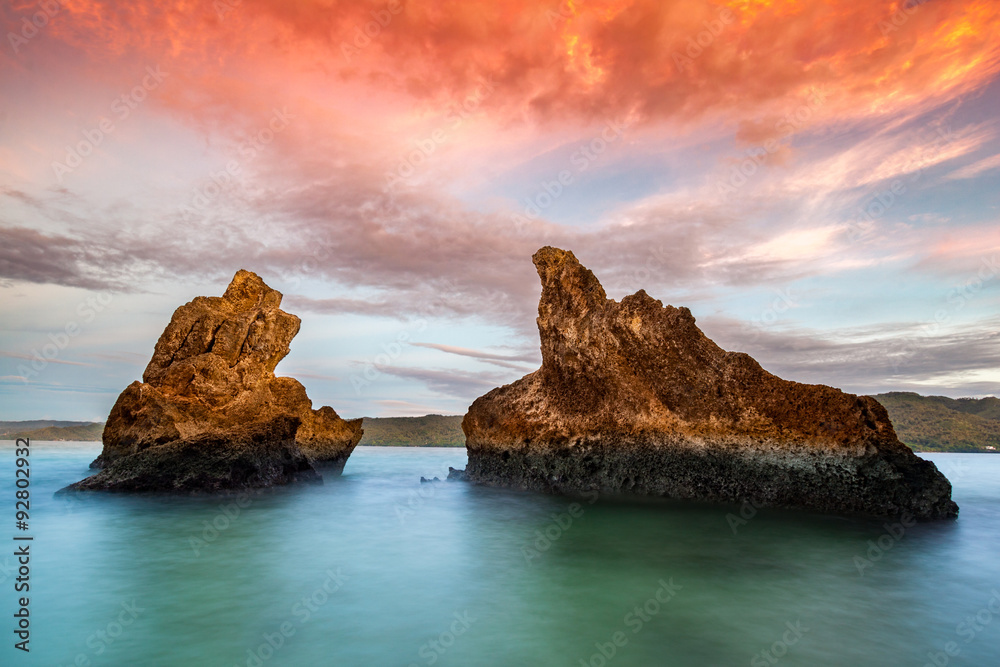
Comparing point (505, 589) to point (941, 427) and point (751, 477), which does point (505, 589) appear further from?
point (941, 427)

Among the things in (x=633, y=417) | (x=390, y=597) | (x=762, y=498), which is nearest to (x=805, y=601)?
(x=390, y=597)

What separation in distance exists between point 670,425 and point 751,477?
9.39ft

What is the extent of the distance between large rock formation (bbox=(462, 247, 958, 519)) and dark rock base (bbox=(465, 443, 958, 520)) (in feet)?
0.11

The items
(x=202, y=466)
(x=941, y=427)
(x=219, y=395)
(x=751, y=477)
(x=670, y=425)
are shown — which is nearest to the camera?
(x=751, y=477)

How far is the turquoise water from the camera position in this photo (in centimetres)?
614

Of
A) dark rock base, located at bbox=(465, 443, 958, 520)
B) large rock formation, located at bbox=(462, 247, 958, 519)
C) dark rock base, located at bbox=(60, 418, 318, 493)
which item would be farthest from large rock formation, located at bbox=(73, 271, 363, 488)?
dark rock base, located at bbox=(465, 443, 958, 520)

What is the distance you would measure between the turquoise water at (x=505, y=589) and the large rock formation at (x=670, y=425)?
3.90 ft

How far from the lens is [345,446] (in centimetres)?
3123

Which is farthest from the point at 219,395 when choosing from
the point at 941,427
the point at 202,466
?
the point at 941,427

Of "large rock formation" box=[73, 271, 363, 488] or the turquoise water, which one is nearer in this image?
the turquoise water

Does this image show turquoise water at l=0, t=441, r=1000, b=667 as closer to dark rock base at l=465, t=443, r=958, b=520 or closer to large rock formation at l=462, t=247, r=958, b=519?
dark rock base at l=465, t=443, r=958, b=520

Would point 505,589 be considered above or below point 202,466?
below

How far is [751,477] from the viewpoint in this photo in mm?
15594

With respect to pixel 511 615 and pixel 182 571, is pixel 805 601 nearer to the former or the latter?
pixel 511 615
